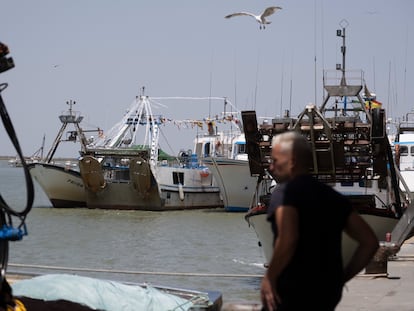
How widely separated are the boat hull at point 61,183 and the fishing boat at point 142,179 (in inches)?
57.2

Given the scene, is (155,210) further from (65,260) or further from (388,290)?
(388,290)

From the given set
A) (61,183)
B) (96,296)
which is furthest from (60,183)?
(96,296)

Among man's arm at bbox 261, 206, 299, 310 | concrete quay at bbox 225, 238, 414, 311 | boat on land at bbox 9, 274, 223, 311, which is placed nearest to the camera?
man's arm at bbox 261, 206, 299, 310

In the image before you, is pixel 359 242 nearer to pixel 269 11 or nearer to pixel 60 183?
pixel 269 11

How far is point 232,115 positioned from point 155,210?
807 cm

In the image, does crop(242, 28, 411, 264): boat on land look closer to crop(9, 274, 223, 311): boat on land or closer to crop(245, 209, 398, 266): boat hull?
crop(245, 209, 398, 266): boat hull

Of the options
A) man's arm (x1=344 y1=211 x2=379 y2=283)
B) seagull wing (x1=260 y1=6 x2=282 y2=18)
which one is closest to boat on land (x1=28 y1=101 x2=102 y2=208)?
seagull wing (x1=260 y1=6 x2=282 y2=18)

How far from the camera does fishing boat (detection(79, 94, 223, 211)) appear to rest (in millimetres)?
47500

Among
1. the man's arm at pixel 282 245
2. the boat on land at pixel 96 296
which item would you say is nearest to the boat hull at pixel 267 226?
the boat on land at pixel 96 296

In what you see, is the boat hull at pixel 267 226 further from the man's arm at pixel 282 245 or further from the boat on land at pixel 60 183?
the boat on land at pixel 60 183

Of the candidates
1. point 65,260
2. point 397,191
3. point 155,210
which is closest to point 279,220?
point 397,191

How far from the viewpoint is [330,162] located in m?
17.3

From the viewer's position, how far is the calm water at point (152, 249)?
651 inches

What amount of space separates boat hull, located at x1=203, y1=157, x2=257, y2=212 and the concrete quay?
30.1 m
